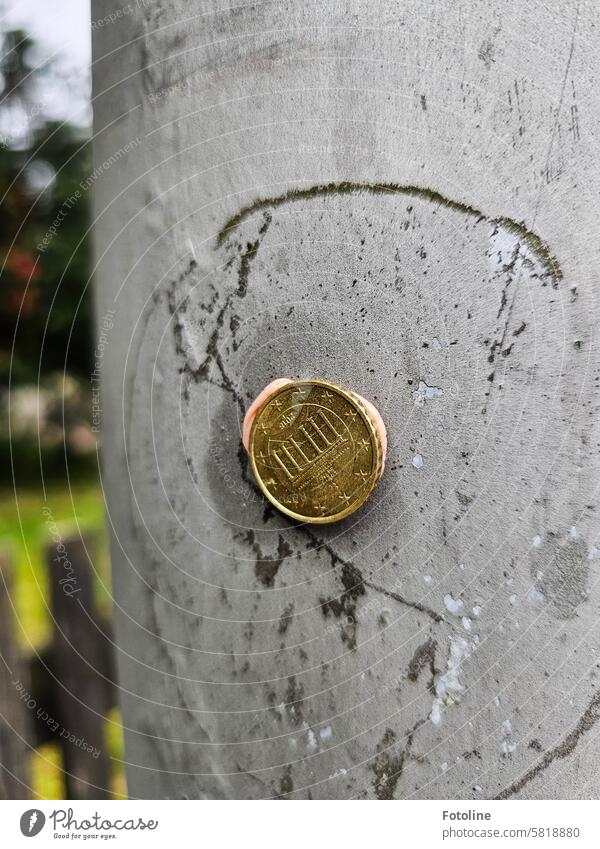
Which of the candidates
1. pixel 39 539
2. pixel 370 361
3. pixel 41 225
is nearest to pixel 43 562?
pixel 39 539

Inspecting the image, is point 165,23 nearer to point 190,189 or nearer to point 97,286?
point 190,189

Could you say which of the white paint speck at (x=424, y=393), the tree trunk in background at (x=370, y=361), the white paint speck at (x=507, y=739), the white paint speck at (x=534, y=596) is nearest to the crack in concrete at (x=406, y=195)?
the tree trunk in background at (x=370, y=361)

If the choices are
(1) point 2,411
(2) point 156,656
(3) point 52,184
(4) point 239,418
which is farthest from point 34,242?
(2) point 156,656

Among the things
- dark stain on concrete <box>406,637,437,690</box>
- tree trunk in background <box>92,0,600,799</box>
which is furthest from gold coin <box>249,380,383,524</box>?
dark stain on concrete <box>406,637,437,690</box>

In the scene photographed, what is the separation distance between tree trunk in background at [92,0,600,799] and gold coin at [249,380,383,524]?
3 cm

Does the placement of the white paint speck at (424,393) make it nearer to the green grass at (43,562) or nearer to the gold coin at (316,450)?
the gold coin at (316,450)

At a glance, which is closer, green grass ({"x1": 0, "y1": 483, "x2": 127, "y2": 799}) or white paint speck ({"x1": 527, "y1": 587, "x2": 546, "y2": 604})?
white paint speck ({"x1": 527, "y1": 587, "x2": 546, "y2": 604})

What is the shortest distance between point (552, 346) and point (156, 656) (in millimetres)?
485

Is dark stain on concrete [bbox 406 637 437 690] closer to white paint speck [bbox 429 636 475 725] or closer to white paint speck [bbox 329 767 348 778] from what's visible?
white paint speck [bbox 429 636 475 725]

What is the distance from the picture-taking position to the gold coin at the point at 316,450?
23.0 inches

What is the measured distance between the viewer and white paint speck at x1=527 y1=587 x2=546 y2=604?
0.57 m

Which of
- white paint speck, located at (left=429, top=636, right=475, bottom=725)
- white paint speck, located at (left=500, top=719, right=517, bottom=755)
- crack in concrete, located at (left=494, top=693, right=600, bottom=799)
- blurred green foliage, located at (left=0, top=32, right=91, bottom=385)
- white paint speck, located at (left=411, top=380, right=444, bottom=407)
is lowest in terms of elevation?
crack in concrete, located at (left=494, top=693, right=600, bottom=799)

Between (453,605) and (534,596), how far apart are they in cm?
7

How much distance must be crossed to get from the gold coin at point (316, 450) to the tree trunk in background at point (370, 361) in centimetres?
3
